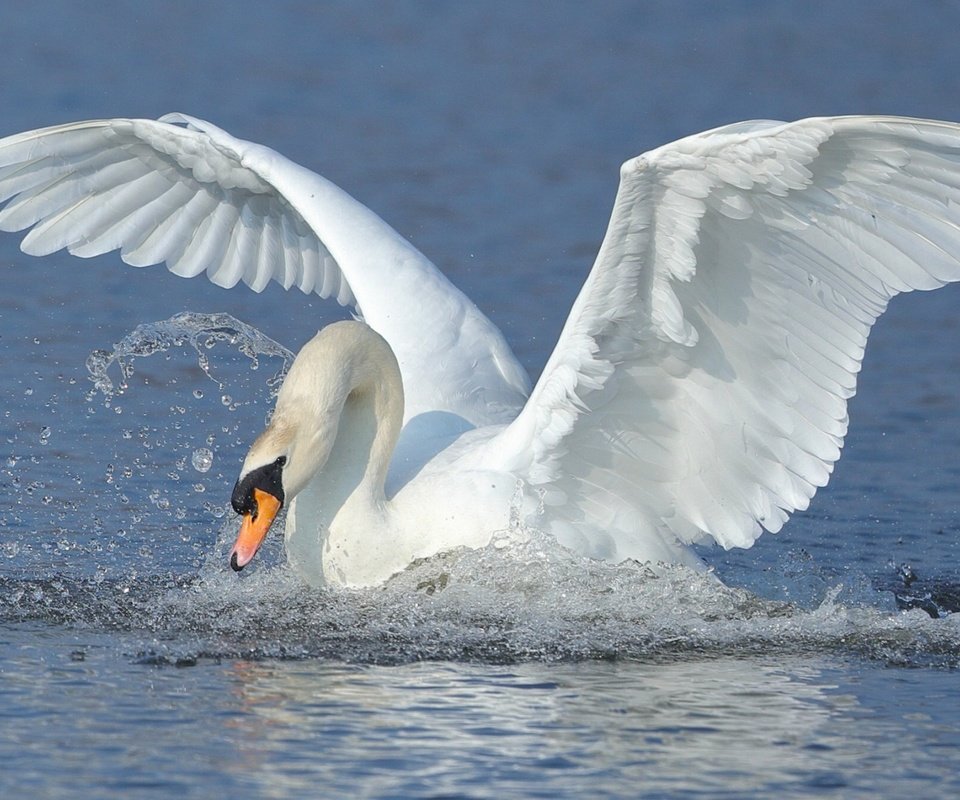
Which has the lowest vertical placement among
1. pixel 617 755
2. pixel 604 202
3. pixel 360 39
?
pixel 617 755

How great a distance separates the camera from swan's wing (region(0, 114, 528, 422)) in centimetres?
891

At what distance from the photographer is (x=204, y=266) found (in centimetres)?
990

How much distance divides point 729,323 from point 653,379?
36cm

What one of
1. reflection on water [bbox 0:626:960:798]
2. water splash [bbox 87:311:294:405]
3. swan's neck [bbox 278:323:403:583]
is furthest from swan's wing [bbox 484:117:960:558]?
water splash [bbox 87:311:294:405]

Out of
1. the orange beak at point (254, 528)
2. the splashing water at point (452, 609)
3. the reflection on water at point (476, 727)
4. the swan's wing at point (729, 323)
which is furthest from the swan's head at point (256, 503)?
the swan's wing at point (729, 323)

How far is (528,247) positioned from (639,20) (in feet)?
23.4

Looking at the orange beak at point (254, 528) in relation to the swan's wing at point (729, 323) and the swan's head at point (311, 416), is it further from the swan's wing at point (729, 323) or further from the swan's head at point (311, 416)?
the swan's wing at point (729, 323)

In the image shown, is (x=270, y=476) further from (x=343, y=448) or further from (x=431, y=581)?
(x=431, y=581)

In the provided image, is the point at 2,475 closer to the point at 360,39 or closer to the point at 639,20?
the point at 360,39

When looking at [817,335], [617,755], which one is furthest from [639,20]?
[617,755]

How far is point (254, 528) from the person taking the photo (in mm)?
7320

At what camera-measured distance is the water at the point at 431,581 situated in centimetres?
605

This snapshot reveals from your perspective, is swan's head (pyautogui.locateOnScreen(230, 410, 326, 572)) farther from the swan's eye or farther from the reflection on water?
the reflection on water

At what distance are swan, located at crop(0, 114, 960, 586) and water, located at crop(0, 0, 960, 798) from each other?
25 cm
